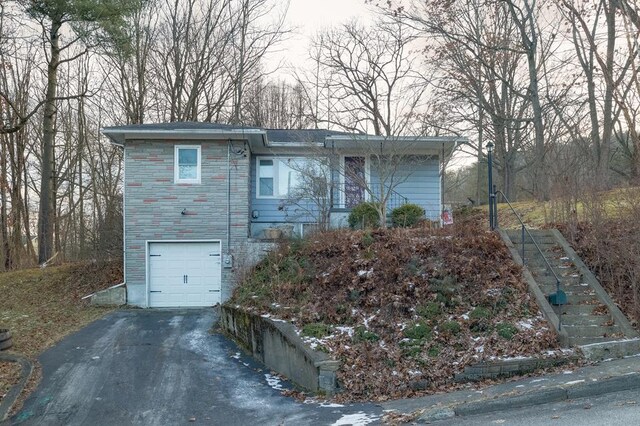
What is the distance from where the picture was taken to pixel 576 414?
655cm

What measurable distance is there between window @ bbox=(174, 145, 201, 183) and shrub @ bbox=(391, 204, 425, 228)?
5.69m

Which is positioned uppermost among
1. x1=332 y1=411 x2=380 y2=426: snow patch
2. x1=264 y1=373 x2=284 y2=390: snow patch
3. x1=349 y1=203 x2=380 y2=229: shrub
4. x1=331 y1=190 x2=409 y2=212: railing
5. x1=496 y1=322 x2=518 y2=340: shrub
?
x1=331 y1=190 x2=409 y2=212: railing

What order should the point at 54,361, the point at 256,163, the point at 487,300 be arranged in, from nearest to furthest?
the point at 487,300
the point at 54,361
the point at 256,163

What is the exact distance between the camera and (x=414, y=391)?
8016mm

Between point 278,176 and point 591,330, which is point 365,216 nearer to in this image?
point 278,176

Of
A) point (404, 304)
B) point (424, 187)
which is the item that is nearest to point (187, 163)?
point (424, 187)

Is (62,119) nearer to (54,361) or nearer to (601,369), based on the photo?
(54,361)

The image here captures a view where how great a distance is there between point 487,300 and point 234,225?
28.1ft

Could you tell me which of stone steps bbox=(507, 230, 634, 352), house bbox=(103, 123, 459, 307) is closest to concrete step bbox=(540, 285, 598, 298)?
stone steps bbox=(507, 230, 634, 352)

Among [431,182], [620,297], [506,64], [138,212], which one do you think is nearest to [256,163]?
Result: [138,212]

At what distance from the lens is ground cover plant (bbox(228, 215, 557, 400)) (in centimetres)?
843

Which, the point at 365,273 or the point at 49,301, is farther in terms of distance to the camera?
the point at 49,301

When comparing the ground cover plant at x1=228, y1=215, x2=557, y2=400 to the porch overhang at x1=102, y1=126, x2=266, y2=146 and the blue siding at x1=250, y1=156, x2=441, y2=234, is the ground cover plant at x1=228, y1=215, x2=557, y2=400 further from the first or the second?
the blue siding at x1=250, y1=156, x2=441, y2=234

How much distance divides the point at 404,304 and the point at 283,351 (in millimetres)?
2173
